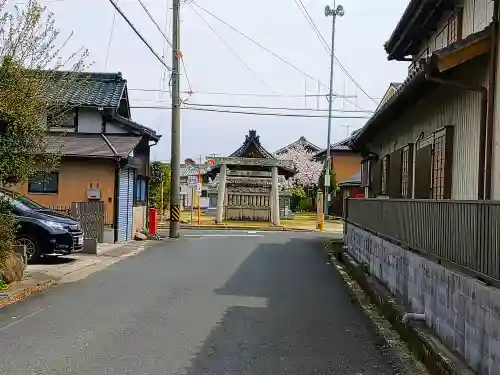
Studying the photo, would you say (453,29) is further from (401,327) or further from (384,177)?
(384,177)

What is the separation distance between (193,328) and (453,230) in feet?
12.8

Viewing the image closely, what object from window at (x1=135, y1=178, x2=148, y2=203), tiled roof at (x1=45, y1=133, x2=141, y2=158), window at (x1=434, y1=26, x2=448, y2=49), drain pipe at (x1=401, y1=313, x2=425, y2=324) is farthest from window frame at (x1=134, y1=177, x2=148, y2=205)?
drain pipe at (x1=401, y1=313, x2=425, y2=324)

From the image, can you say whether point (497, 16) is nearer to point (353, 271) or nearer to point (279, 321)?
point (279, 321)

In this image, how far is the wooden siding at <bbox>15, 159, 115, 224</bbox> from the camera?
23.7m

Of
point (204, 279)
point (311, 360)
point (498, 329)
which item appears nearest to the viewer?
point (498, 329)

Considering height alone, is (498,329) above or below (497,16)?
below

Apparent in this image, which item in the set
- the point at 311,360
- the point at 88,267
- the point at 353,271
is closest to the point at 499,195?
the point at 311,360

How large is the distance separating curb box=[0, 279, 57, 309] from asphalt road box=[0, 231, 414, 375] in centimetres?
21

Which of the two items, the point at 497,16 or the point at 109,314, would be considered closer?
the point at 497,16

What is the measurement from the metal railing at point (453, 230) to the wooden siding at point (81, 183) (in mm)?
14681

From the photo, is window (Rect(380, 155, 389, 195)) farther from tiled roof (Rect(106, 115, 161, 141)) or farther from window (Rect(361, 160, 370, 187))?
tiled roof (Rect(106, 115, 161, 141))

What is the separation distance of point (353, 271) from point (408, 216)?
5945 mm

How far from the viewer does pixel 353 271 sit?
1516 centimetres

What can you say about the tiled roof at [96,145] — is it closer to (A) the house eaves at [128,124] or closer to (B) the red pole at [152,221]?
(A) the house eaves at [128,124]
